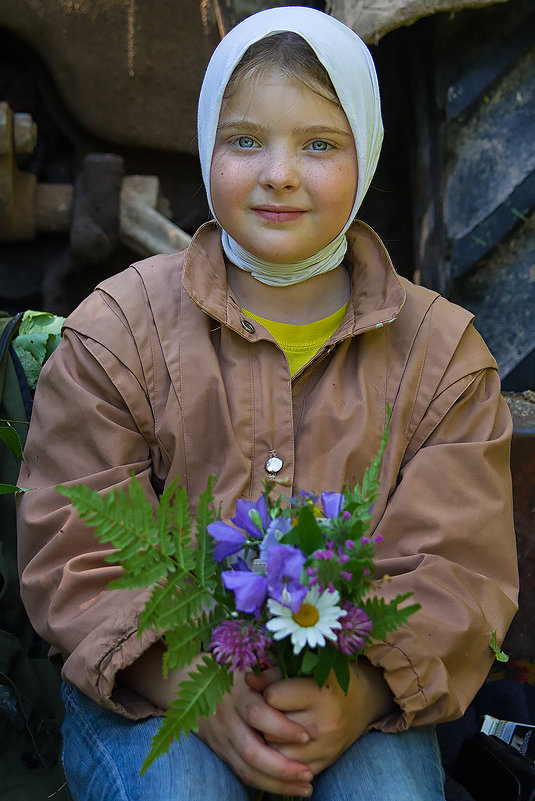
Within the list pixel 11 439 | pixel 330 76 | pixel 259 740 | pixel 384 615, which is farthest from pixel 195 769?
pixel 330 76

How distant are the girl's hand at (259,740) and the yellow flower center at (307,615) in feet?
0.87

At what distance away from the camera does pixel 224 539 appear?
49.5 inches

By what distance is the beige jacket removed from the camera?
5.29 ft

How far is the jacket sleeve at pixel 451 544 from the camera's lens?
1.50 m

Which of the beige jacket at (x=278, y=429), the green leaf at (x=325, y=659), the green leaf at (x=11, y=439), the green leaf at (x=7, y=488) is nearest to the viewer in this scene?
the green leaf at (x=325, y=659)

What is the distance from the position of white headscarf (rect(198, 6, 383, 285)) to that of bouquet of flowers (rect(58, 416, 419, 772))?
655mm

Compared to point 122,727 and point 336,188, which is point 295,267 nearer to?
point 336,188

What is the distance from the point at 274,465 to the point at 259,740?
498 mm

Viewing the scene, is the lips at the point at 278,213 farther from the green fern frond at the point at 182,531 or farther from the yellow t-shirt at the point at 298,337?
the green fern frond at the point at 182,531

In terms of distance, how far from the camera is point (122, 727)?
154 cm

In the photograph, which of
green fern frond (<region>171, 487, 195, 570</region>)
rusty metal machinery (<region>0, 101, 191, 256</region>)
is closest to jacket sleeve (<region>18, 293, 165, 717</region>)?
green fern frond (<region>171, 487, 195, 570</region>)

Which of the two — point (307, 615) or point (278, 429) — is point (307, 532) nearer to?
point (307, 615)

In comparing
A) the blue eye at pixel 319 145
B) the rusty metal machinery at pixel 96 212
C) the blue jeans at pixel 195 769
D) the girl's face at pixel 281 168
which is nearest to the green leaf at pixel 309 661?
the blue jeans at pixel 195 769

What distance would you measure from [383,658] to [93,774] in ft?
1.70
